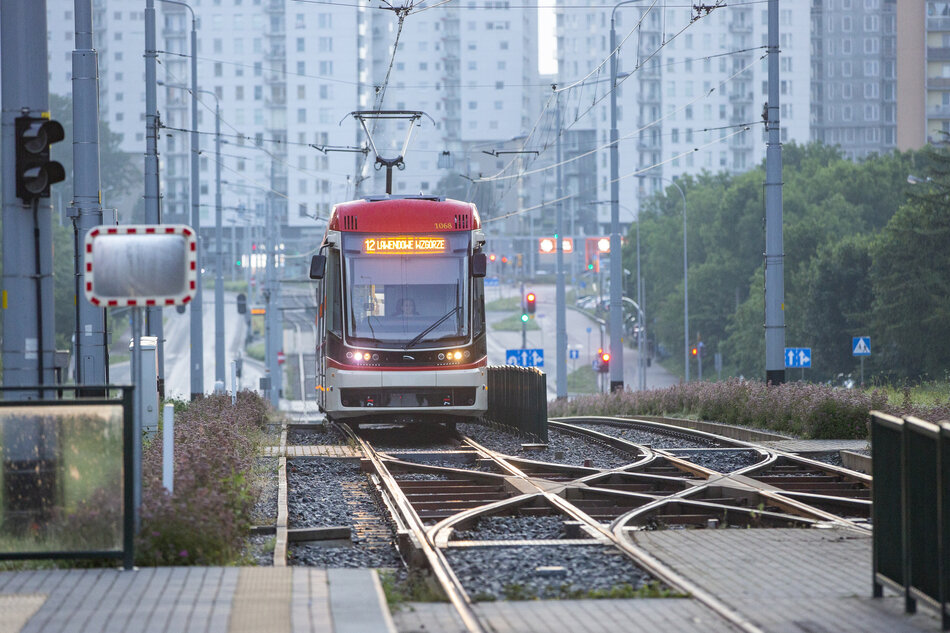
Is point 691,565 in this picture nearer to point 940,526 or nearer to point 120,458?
point 940,526

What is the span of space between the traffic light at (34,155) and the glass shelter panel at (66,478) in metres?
2.81

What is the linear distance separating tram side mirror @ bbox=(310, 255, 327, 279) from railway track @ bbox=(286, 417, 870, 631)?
2703mm

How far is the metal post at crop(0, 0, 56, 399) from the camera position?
1087 centimetres

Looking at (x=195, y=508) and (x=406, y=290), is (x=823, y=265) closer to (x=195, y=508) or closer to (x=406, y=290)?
(x=406, y=290)

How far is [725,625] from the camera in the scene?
7301mm

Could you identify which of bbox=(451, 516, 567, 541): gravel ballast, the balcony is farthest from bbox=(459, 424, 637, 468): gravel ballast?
the balcony

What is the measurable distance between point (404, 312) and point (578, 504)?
8143 millimetres

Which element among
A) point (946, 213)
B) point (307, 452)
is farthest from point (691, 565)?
point (946, 213)

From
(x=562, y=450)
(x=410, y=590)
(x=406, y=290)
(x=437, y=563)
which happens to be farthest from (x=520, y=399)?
(x=410, y=590)

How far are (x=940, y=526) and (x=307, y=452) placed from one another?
1326 cm

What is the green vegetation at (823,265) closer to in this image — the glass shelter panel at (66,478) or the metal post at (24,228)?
the metal post at (24,228)

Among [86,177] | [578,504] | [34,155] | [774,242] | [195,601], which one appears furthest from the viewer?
[774,242]

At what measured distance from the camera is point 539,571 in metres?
9.21

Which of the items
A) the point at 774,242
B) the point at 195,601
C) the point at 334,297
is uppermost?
the point at 774,242
